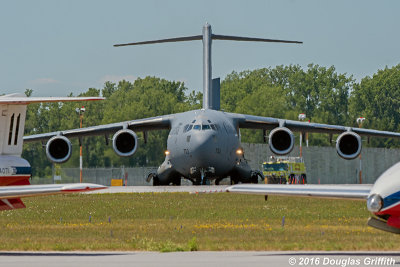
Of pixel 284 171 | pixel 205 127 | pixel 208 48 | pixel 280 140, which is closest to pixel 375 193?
pixel 205 127

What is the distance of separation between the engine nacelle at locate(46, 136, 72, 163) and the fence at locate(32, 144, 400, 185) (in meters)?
34.1

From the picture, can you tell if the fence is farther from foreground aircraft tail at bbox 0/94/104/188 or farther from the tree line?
foreground aircraft tail at bbox 0/94/104/188

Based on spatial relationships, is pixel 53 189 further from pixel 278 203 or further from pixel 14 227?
pixel 278 203

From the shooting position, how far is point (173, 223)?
23.7m

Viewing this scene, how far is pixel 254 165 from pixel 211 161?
1336 inches

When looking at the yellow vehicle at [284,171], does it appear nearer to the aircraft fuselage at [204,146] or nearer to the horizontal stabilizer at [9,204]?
the aircraft fuselage at [204,146]

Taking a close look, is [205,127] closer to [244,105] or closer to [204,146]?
[204,146]

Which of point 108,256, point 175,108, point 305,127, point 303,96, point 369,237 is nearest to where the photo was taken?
point 108,256

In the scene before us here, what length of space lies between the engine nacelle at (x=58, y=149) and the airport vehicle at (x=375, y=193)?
96.0ft

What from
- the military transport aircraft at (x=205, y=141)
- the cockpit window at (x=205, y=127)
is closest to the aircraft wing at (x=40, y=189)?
the cockpit window at (x=205, y=127)

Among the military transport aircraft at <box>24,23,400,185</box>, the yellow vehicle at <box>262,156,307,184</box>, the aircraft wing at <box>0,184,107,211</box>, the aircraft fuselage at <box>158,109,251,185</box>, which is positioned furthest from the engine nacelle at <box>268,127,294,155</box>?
the yellow vehicle at <box>262,156,307,184</box>

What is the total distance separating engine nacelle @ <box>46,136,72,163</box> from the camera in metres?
42.8

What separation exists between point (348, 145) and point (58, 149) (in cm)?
1373

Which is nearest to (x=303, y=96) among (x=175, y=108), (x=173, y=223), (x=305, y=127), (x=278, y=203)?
(x=175, y=108)
